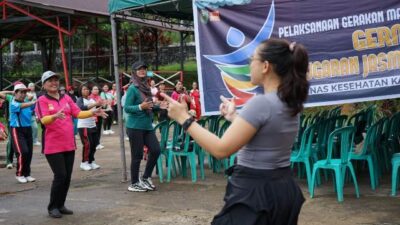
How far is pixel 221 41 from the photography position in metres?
7.20

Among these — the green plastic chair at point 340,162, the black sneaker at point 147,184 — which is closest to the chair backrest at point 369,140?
the green plastic chair at point 340,162

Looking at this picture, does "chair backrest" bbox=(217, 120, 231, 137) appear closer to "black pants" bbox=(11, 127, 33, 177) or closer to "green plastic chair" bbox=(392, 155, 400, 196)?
"green plastic chair" bbox=(392, 155, 400, 196)

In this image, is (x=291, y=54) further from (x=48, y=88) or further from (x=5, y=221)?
(x=5, y=221)

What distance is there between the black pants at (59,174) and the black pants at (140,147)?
1.31 m

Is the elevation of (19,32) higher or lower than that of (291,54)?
higher

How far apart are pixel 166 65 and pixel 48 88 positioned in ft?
80.6

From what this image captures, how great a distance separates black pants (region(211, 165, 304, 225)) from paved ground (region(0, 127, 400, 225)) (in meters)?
3.21

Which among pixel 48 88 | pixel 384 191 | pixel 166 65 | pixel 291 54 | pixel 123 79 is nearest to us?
pixel 291 54

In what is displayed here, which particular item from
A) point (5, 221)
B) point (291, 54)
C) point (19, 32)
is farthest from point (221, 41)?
point (19, 32)

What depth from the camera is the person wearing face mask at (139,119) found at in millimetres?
7586

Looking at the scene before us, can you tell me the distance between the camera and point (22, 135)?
9.14 meters

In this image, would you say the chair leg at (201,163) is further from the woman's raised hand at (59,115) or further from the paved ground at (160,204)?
the woman's raised hand at (59,115)

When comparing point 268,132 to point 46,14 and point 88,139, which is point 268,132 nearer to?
point 88,139

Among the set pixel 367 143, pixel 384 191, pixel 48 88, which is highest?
pixel 48 88
